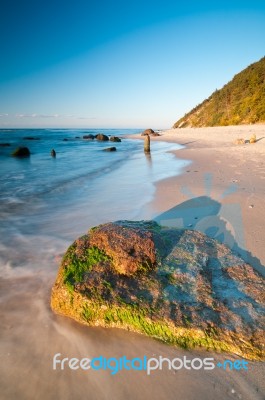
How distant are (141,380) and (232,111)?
44.2m

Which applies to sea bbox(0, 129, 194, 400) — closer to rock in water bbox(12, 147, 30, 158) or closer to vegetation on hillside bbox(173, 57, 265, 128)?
rock in water bbox(12, 147, 30, 158)

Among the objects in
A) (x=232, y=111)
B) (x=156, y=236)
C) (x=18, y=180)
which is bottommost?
(x=18, y=180)

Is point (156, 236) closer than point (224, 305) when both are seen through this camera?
No

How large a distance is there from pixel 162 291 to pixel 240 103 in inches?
1765

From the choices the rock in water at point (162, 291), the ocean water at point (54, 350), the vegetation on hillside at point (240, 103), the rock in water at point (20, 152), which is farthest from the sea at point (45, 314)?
the vegetation on hillside at point (240, 103)

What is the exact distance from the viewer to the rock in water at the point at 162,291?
7.30 feet

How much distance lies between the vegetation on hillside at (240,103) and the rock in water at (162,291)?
3586 cm

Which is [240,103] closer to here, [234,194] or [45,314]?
[234,194]

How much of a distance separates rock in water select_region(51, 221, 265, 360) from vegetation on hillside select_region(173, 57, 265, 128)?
35857 mm

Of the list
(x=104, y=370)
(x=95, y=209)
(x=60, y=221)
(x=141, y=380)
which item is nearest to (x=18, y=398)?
(x=104, y=370)

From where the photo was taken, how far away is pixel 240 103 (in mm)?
40438

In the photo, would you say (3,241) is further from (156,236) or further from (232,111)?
(232,111)

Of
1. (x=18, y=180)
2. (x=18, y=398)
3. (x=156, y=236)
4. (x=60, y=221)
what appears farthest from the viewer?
(x=18, y=180)

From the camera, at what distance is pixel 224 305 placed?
7.95 ft
